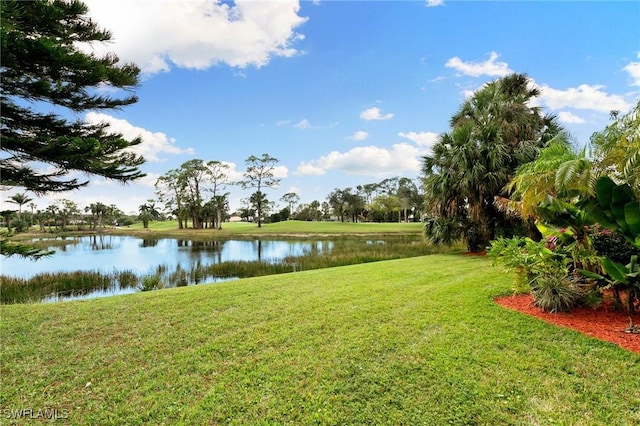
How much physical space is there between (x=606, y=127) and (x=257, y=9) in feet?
24.2

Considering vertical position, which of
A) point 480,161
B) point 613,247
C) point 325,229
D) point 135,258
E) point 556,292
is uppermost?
point 480,161

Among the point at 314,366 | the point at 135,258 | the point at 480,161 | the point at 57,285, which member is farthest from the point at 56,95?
the point at 135,258

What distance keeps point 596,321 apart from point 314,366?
4219 millimetres

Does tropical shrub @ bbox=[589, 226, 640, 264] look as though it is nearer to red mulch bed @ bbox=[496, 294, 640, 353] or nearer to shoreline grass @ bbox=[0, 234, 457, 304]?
red mulch bed @ bbox=[496, 294, 640, 353]

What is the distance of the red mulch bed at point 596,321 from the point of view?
3.70 metres

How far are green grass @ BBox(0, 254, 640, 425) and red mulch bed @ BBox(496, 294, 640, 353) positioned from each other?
33cm

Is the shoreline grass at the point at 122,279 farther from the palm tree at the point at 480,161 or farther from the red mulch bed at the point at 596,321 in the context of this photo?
the red mulch bed at the point at 596,321

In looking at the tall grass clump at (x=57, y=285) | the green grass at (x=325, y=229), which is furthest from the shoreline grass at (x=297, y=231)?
the tall grass clump at (x=57, y=285)

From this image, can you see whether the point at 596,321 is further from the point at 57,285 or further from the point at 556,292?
the point at 57,285

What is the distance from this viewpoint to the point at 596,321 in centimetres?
428

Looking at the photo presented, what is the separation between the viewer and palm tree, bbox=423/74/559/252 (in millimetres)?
11508

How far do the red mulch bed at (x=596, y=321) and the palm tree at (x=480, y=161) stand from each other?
7.59 m

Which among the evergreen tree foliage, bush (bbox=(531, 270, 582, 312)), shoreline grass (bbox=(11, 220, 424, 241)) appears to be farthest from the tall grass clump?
shoreline grass (bbox=(11, 220, 424, 241))

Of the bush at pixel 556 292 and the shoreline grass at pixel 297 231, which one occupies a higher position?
the bush at pixel 556 292
